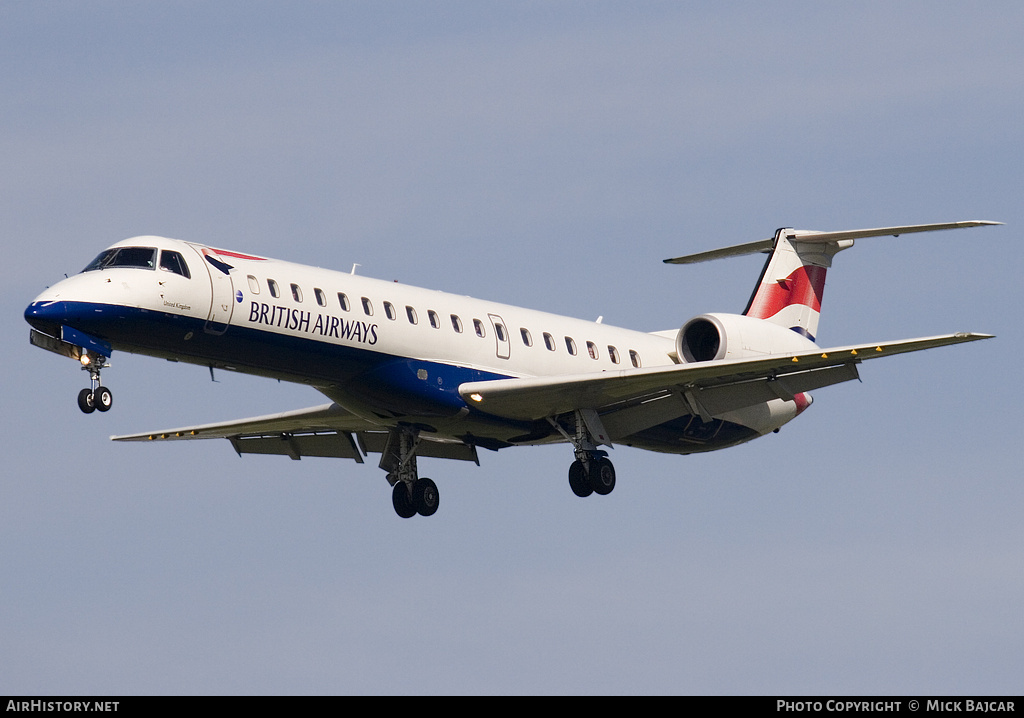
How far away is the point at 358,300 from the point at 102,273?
163 inches

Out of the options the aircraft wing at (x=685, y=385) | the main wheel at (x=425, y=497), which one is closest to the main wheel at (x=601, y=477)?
the aircraft wing at (x=685, y=385)

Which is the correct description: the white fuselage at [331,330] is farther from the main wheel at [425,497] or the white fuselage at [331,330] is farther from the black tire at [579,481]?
the main wheel at [425,497]

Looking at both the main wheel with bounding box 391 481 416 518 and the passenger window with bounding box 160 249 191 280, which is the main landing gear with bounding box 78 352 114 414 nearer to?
the passenger window with bounding box 160 249 191 280

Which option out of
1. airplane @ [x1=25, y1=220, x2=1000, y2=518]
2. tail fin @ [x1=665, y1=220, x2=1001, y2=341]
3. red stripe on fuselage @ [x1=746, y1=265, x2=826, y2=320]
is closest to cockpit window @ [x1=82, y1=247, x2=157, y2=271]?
airplane @ [x1=25, y1=220, x2=1000, y2=518]

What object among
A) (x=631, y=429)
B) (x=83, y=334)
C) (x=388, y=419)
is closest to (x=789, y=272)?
(x=631, y=429)

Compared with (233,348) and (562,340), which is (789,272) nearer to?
(562,340)

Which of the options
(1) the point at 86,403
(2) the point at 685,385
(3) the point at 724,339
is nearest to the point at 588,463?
(2) the point at 685,385

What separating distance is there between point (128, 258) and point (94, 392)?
228cm

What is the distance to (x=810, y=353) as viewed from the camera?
26188 mm

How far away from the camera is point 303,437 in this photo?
1253 inches

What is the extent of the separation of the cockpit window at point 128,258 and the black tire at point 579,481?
8259 mm

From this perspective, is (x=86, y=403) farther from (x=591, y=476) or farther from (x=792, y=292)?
(x=792, y=292)
